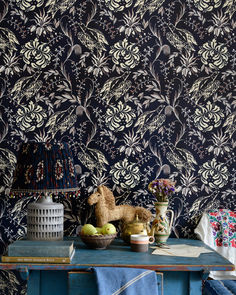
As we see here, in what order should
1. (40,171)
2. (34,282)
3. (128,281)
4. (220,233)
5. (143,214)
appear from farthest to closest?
(220,233) → (143,214) → (40,171) → (34,282) → (128,281)

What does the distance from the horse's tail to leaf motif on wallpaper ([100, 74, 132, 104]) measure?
71 cm

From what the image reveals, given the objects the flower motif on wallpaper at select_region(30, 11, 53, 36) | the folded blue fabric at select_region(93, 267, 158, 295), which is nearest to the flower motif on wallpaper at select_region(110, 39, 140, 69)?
the flower motif on wallpaper at select_region(30, 11, 53, 36)

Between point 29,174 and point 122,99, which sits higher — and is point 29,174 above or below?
below

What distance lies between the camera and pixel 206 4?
2.54m

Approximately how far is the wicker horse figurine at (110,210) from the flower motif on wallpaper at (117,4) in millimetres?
1124

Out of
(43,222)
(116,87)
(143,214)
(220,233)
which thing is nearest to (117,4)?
(116,87)

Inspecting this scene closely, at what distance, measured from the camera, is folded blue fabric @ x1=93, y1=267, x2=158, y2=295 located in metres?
1.69

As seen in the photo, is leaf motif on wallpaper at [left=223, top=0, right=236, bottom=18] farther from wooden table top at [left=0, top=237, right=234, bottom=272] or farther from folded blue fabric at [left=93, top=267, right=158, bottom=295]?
folded blue fabric at [left=93, top=267, right=158, bottom=295]

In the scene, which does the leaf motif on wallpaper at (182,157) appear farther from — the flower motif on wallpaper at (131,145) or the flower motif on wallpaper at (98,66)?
the flower motif on wallpaper at (98,66)

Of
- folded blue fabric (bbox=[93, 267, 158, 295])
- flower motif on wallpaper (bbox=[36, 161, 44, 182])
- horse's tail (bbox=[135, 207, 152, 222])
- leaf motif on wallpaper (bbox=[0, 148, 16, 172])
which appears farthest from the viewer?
leaf motif on wallpaper (bbox=[0, 148, 16, 172])

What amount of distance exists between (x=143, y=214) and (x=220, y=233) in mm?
506

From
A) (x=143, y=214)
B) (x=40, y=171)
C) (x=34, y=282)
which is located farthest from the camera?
(x=143, y=214)

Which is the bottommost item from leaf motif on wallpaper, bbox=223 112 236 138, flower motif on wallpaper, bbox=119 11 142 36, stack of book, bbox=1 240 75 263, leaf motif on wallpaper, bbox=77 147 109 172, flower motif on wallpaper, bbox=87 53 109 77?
stack of book, bbox=1 240 75 263

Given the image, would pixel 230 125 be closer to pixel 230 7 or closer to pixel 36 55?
pixel 230 7
